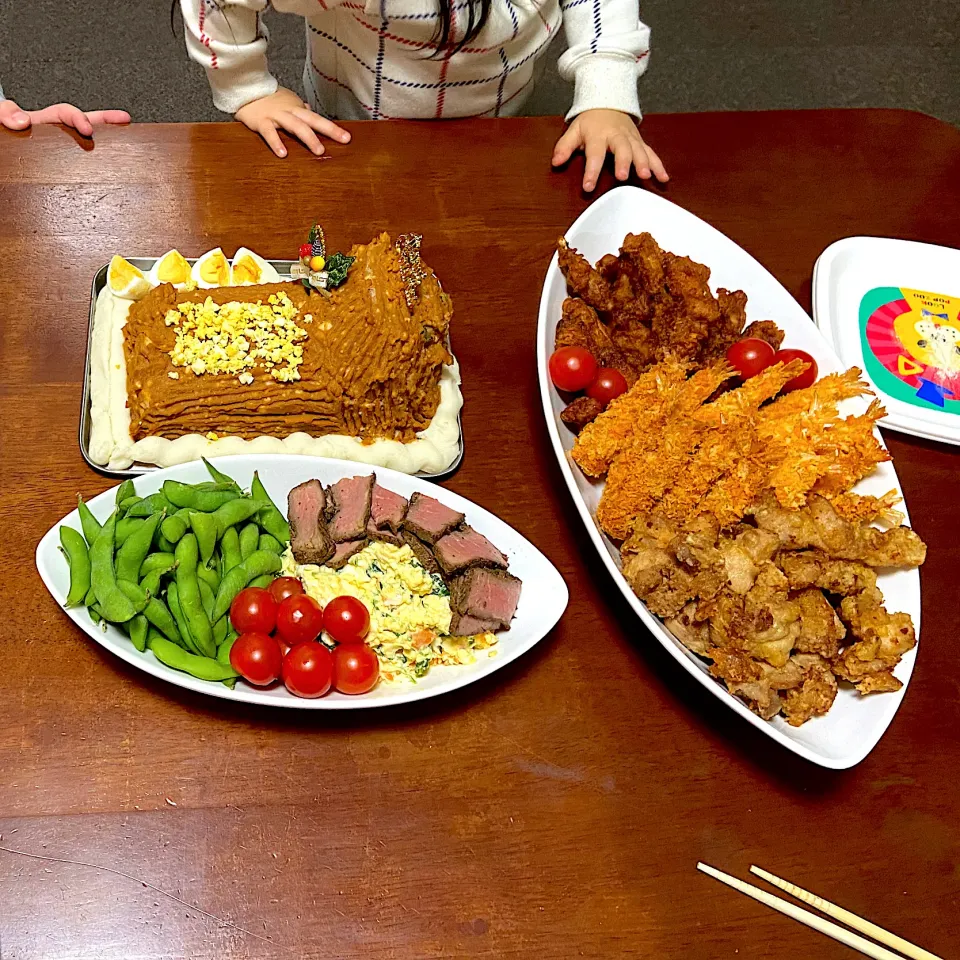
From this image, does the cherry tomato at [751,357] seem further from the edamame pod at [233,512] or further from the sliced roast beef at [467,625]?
the edamame pod at [233,512]

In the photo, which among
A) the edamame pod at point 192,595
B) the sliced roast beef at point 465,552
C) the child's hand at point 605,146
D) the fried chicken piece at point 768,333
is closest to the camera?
the edamame pod at point 192,595

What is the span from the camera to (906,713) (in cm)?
162

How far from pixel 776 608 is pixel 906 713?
374 millimetres

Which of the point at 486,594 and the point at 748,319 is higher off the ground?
the point at 748,319

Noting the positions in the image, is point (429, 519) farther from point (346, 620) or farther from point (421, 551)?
point (346, 620)

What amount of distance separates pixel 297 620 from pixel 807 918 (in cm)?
97

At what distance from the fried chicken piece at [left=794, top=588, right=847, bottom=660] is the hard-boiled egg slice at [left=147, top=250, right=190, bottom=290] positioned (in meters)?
1.42

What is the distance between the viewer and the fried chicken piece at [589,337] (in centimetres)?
184

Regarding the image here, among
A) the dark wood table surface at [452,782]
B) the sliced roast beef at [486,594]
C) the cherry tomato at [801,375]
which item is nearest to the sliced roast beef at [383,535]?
the sliced roast beef at [486,594]

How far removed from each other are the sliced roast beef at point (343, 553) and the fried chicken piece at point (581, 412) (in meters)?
0.51

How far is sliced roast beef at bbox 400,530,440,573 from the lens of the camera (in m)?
1.59

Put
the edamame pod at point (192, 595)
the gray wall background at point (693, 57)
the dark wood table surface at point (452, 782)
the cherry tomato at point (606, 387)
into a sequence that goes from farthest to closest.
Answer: the gray wall background at point (693, 57), the cherry tomato at point (606, 387), the edamame pod at point (192, 595), the dark wood table surface at point (452, 782)

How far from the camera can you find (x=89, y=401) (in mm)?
1694

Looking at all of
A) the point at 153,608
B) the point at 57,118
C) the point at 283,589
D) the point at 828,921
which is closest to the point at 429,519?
the point at 283,589
